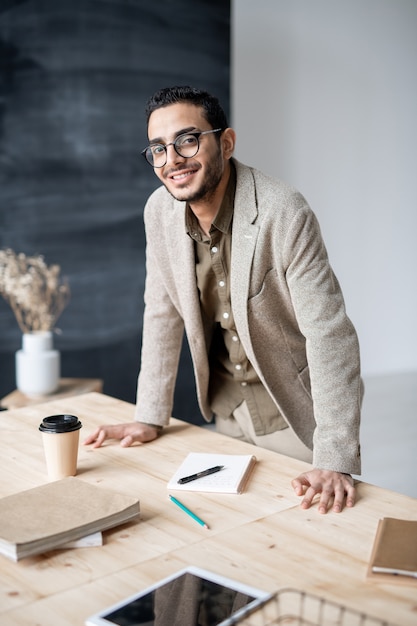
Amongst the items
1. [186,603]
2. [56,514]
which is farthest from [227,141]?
[186,603]

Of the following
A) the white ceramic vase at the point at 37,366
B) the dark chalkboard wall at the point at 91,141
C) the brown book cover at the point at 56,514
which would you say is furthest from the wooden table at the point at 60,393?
the brown book cover at the point at 56,514

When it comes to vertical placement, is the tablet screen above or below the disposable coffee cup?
below

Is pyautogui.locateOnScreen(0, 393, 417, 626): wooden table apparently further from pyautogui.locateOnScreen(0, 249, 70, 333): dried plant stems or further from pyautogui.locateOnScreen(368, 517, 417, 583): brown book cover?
pyautogui.locateOnScreen(0, 249, 70, 333): dried plant stems

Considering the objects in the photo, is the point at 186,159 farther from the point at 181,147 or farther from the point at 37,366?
the point at 37,366

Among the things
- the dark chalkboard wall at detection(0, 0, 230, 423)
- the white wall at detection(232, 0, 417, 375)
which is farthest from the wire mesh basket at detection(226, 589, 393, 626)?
the white wall at detection(232, 0, 417, 375)

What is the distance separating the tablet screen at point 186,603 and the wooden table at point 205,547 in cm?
3

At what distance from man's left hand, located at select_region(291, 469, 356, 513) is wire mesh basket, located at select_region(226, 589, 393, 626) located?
1.13 feet

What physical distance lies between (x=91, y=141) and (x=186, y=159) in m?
2.39

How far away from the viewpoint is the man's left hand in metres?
1.38

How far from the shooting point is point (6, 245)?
3861 mm

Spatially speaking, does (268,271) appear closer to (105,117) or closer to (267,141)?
(105,117)

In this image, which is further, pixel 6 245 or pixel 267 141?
pixel 267 141

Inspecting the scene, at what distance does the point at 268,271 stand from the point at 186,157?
1.18 feet

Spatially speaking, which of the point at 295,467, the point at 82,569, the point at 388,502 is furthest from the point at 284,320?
the point at 82,569
